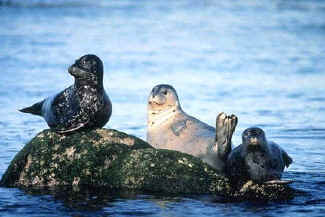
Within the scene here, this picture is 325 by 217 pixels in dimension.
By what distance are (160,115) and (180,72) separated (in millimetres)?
8819

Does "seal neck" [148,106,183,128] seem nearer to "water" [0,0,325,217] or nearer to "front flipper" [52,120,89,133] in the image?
"front flipper" [52,120,89,133]

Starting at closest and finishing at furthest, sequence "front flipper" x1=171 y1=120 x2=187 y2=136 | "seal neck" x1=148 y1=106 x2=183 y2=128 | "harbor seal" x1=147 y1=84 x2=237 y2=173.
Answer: "harbor seal" x1=147 y1=84 x2=237 y2=173, "front flipper" x1=171 y1=120 x2=187 y2=136, "seal neck" x1=148 y1=106 x2=183 y2=128

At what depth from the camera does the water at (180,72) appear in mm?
8844

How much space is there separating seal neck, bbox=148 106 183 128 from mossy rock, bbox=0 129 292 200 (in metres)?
1.18

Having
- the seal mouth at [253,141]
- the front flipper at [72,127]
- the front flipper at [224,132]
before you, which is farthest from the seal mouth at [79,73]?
the seal mouth at [253,141]

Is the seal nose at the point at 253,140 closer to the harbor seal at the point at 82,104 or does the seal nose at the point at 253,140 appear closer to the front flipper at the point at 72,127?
the harbor seal at the point at 82,104

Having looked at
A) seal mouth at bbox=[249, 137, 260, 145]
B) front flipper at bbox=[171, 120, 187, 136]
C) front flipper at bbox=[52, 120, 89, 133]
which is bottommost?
seal mouth at bbox=[249, 137, 260, 145]

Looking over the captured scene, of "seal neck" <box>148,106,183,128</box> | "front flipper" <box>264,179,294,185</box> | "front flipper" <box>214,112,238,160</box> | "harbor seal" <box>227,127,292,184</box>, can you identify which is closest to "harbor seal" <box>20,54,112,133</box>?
"seal neck" <box>148,106,183,128</box>

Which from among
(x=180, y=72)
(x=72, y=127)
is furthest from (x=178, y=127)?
(x=180, y=72)

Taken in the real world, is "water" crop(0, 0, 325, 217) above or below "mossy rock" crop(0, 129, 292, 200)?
above

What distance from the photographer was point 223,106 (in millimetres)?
15344

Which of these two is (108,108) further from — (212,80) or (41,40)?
(41,40)

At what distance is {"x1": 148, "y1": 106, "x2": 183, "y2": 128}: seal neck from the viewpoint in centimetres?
1084

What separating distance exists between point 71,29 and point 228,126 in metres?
18.7
